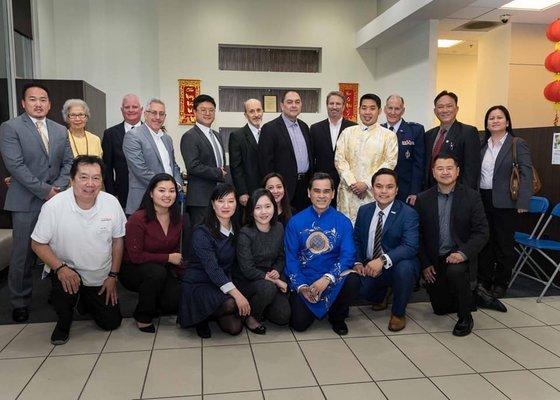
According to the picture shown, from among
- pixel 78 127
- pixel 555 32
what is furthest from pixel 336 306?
pixel 555 32

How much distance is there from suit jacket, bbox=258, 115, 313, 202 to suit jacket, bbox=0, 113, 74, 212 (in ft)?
4.72

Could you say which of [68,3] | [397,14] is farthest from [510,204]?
[68,3]

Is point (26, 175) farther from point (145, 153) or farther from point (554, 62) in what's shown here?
point (554, 62)

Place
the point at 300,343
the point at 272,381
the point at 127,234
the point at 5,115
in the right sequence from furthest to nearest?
the point at 5,115 < the point at 127,234 < the point at 300,343 < the point at 272,381

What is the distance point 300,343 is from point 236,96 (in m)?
5.66

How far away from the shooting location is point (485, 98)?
726 centimetres

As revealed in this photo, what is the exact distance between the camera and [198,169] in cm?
337

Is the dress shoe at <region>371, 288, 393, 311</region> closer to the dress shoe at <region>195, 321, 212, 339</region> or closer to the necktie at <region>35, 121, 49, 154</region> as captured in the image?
the dress shoe at <region>195, 321, 212, 339</region>

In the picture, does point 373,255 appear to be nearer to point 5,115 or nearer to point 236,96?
point 5,115

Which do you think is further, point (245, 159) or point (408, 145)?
point (408, 145)

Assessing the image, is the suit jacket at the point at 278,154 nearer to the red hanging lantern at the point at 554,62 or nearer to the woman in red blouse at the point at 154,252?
the woman in red blouse at the point at 154,252

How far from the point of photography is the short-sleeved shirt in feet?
8.84

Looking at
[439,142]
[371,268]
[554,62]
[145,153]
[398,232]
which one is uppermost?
[554,62]

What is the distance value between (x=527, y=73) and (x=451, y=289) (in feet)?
17.1
